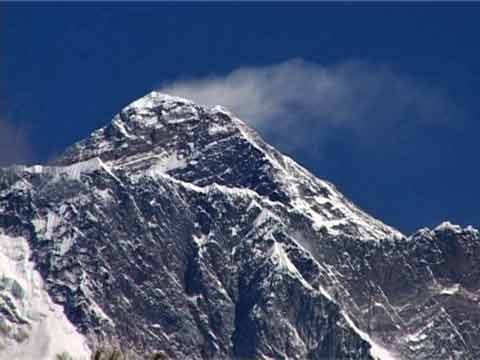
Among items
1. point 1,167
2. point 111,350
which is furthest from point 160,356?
point 1,167

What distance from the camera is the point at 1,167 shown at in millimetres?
161750

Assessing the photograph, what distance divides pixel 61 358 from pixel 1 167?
2508 centimetres

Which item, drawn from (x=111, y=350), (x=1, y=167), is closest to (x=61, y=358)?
(x=111, y=350)

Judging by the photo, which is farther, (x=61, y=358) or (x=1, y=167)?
(x=61, y=358)

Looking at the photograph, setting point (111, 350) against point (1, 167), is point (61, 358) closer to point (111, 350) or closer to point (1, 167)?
point (111, 350)

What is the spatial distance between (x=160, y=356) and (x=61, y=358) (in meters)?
13.7

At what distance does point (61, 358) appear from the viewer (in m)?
182

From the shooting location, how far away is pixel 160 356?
194 m

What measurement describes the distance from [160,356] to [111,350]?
4.05 m

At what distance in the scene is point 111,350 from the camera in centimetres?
19288

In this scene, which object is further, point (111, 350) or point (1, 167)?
point (111, 350)

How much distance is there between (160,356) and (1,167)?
36.7 metres

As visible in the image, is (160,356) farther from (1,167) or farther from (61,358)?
(1,167)
